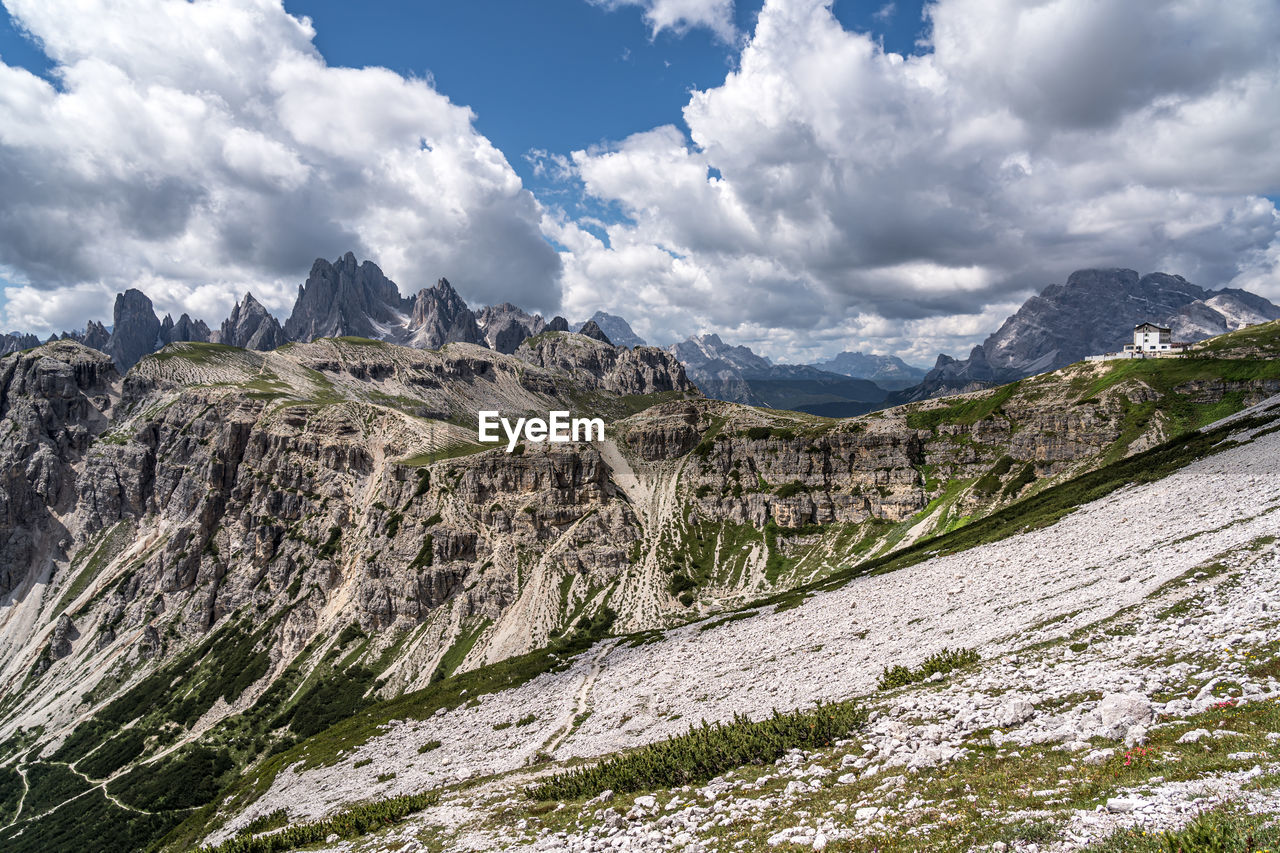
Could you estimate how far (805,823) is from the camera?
773 inches

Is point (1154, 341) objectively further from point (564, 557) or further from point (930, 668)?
point (930, 668)

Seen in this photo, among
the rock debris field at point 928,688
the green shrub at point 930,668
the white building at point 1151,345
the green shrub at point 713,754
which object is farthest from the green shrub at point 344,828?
the white building at point 1151,345

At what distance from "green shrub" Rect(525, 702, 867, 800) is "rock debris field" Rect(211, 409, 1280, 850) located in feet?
6.50

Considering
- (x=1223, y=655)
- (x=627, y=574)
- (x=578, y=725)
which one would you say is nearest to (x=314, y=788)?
(x=578, y=725)

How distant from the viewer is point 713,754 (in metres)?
30.5

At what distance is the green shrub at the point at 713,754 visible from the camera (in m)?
29.0

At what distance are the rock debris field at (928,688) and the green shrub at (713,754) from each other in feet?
6.50

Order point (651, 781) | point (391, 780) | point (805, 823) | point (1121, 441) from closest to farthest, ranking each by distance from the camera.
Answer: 1. point (805, 823)
2. point (651, 781)
3. point (391, 780)
4. point (1121, 441)

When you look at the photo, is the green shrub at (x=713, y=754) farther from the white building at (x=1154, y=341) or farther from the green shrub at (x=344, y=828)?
the white building at (x=1154, y=341)

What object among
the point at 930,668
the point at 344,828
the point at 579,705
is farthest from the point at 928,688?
the point at 579,705

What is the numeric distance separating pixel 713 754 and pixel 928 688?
43.4ft

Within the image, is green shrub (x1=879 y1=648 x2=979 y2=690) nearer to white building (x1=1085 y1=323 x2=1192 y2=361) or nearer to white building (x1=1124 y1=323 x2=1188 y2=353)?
white building (x1=1085 y1=323 x2=1192 y2=361)

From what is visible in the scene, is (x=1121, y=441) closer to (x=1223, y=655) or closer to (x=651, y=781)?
(x=1223, y=655)

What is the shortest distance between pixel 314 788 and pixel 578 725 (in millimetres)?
39306
